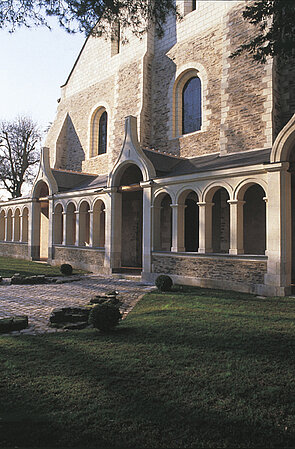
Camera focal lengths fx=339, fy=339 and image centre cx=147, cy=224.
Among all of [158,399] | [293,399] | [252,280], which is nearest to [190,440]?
[158,399]

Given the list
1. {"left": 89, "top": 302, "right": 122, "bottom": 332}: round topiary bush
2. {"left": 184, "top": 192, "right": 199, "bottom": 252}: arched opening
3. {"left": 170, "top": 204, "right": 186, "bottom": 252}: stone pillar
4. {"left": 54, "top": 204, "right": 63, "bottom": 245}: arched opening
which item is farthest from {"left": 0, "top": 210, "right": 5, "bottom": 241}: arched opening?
{"left": 89, "top": 302, "right": 122, "bottom": 332}: round topiary bush

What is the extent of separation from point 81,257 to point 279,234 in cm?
1127

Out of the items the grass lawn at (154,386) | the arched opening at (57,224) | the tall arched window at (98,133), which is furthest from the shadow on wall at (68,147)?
the grass lawn at (154,386)

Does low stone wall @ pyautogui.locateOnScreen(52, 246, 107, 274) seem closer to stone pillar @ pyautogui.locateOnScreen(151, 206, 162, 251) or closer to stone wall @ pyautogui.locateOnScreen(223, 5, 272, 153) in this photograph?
stone pillar @ pyautogui.locateOnScreen(151, 206, 162, 251)

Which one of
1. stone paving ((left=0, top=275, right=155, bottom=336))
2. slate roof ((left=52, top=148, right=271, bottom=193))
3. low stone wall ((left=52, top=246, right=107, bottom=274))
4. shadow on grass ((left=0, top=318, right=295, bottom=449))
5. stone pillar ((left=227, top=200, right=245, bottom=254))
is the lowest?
shadow on grass ((left=0, top=318, right=295, bottom=449))

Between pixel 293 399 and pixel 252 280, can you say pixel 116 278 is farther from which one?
pixel 293 399

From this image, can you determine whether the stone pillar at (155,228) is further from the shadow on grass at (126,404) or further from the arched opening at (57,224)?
the shadow on grass at (126,404)

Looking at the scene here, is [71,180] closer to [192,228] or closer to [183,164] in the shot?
[183,164]

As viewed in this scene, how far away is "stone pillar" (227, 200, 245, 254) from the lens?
463 inches

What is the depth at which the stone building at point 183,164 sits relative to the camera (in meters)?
11.6

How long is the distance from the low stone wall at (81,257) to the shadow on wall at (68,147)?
7816 mm

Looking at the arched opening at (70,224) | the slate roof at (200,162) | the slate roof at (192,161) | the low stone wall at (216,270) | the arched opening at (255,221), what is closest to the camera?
the low stone wall at (216,270)

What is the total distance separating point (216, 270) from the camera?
481 inches

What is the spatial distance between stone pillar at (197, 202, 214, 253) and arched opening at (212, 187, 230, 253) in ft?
6.93
